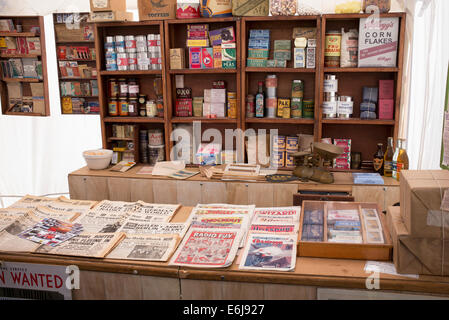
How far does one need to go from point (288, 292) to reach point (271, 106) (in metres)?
2.53

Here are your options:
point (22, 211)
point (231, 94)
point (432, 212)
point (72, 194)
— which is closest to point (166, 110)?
point (231, 94)

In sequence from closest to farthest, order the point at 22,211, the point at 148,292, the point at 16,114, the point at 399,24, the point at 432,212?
the point at 432,212
the point at 148,292
the point at 22,211
the point at 399,24
the point at 16,114

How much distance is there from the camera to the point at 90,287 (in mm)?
1893

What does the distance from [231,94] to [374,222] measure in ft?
7.75

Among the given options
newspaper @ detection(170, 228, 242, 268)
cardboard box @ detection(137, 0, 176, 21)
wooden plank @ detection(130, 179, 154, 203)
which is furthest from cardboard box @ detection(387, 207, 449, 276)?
cardboard box @ detection(137, 0, 176, 21)

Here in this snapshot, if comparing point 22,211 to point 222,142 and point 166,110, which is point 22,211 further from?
point 222,142

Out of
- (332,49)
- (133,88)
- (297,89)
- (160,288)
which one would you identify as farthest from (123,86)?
(160,288)

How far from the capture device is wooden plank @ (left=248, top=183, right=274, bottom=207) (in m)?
3.70

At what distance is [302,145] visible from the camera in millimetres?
4090

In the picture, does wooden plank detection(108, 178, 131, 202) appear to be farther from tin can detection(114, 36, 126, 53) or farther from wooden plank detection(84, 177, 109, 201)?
tin can detection(114, 36, 126, 53)

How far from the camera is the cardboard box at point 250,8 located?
3.76 meters

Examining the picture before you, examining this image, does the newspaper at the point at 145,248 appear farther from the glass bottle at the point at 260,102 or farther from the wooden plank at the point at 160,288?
the glass bottle at the point at 260,102

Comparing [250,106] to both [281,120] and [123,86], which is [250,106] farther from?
[123,86]

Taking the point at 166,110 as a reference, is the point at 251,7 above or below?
above
